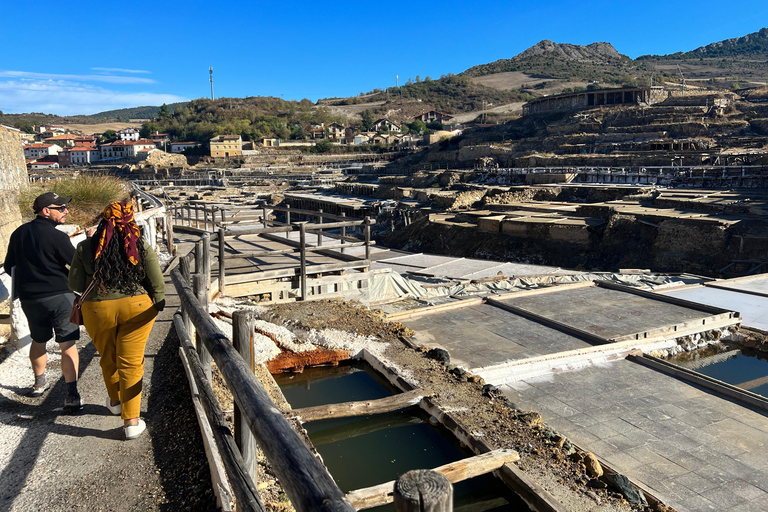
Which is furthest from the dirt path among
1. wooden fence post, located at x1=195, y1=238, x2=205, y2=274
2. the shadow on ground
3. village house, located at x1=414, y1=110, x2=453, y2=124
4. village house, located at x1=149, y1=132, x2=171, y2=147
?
village house, located at x1=414, y1=110, x2=453, y2=124

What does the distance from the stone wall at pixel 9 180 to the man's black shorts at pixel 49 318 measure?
3.23 meters

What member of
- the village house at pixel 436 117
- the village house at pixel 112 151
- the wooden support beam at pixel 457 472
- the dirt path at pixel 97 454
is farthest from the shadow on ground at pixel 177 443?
the village house at pixel 436 117

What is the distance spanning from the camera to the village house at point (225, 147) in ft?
234

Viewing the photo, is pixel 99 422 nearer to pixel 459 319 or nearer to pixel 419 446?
pixel 419 446

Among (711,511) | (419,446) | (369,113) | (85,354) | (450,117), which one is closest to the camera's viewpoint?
(711,511)

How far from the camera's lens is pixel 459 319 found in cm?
866

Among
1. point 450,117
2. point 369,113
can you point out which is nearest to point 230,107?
point 369,113

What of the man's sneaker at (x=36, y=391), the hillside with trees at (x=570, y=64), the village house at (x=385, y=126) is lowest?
the man's sneaker at (x=36, y=391)

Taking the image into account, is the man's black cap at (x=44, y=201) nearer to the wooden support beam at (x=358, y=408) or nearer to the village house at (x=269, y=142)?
the wooden support beam at (x=358, y=408)

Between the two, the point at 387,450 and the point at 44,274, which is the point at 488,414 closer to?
the point at 387,450

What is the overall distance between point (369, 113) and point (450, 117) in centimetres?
1875

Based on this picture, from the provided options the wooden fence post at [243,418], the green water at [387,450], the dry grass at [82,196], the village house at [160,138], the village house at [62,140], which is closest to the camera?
the wooden fence post at [243,418]

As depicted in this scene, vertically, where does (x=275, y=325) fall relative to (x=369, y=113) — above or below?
below

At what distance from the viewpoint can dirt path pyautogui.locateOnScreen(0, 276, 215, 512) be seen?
8.58 feet
